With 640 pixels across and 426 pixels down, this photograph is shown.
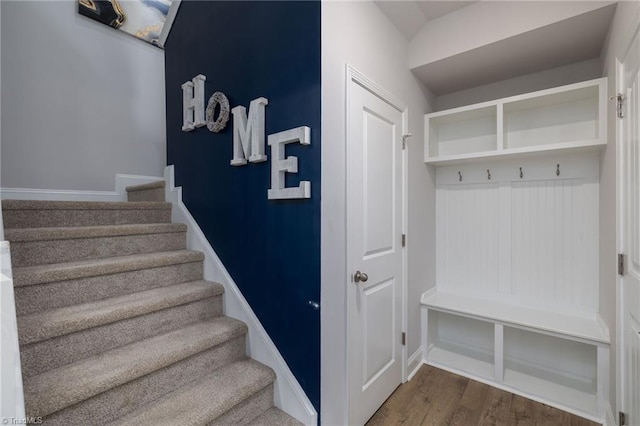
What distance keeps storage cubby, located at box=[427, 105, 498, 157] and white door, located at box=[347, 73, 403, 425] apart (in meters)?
0.60

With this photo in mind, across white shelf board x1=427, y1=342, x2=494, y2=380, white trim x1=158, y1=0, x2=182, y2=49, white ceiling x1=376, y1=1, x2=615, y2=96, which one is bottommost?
white shelf board x1=427, y1=342, x2=494, y2=380

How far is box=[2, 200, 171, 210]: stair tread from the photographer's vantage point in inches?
67.8

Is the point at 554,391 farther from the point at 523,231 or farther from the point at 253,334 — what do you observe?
the point at 253,334

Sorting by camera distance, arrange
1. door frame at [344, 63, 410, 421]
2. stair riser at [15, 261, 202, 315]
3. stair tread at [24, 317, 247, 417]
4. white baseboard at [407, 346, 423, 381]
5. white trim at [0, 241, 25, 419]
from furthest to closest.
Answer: white baseboard at [407, 346, 423, 381] → door frame at [344, 63, 410, 421] → stair riser at [15, 261, 202, 315] → stair tread at [24, 317, 247, 417] → white trim at [0, 241, 25, 419]

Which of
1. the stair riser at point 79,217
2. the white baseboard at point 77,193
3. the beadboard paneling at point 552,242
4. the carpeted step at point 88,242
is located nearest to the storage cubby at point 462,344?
the beadboard paneling at point 552,242

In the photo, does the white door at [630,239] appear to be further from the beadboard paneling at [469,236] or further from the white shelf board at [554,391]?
the beadboard paneling at [469,236]

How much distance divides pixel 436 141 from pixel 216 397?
2542mm

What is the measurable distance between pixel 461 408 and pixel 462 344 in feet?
2.69

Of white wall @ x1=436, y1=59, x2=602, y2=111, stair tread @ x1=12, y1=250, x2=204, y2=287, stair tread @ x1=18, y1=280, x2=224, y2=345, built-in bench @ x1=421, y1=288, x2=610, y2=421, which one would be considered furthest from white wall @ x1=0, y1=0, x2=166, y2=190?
built-in bench @ x1=421, y1=288, x2=610, y2=421

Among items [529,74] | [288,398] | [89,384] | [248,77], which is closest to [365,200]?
[248,77]

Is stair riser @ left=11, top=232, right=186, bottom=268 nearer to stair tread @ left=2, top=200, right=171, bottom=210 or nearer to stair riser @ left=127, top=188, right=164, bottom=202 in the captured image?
stair tread @ left=2, top=200, right=171, bottom=210

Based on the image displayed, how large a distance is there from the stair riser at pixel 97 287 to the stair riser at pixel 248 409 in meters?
0.84

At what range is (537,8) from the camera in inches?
70.3

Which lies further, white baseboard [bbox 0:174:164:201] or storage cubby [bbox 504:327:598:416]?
white baseboard [bbox 0:174:164:201]
